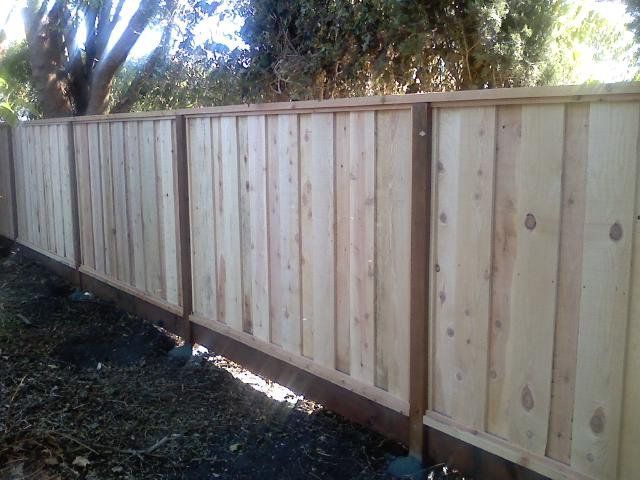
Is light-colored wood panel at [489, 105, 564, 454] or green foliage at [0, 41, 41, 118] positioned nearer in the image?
light-colored wood panel at [489, 105, 564, 454]

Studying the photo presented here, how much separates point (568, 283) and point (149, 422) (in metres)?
2.47

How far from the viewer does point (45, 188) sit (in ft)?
25.8

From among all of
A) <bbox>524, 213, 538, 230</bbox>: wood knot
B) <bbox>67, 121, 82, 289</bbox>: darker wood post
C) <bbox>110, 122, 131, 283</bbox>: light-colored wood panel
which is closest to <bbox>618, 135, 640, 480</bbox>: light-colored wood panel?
<bbox>524, 213, 538, 230</bbox>: wood knot

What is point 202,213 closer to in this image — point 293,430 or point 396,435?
point 293,430

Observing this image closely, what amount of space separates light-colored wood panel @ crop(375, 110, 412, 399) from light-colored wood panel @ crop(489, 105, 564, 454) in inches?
20.4

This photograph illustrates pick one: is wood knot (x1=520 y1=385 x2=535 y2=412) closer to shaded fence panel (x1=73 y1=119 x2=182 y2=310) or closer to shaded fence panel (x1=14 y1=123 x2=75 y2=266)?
shaded fence panel (x1=73 y1=119 x2=182 y2=310)

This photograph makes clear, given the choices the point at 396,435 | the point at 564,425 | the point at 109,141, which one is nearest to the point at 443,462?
the point at 396,435

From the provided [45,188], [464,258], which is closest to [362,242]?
[464,258]

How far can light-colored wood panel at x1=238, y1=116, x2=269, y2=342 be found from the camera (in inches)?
162

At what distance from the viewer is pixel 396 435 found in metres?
3.37

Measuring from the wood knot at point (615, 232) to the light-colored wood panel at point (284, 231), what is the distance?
6.17 ft

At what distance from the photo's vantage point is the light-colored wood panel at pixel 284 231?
12.6 feet

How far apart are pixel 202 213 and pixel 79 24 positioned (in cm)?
650

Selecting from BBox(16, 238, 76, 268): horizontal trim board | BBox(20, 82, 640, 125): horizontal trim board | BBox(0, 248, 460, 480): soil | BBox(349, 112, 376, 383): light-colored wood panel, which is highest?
BBox(20, 82, 640, 125): horizontal trim board
